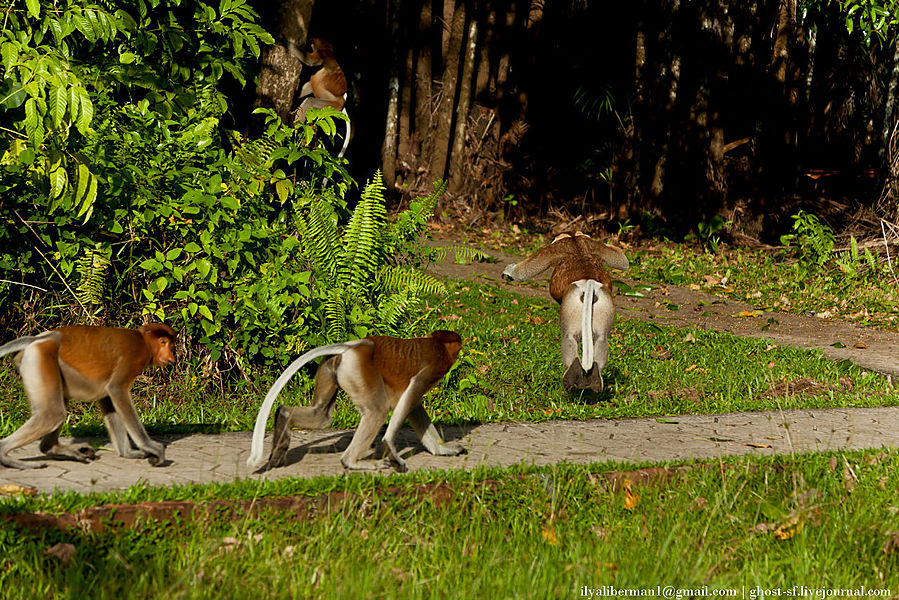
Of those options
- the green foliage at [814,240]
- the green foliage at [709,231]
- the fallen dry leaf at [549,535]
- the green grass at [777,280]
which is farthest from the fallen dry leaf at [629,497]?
the green foliage at [709,231]

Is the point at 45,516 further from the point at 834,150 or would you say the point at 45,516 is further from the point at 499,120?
the point at 834,150

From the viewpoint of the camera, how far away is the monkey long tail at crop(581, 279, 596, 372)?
7.25 m

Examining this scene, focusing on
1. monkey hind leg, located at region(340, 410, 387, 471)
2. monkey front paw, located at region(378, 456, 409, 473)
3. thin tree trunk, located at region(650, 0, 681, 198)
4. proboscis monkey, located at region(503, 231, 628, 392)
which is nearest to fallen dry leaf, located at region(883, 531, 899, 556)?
monkey front paw, located at region(378, 456, 409, 473)

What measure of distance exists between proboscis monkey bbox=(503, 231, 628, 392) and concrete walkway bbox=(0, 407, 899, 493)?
548 mm

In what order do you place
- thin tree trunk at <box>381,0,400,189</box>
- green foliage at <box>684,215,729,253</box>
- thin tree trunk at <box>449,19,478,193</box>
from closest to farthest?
green foliage at <box>684,215,729,253</box> < thin tree trunk at <box>381,0,400,189</box> < thin tree trunk at <box>449,19,478,193</box>

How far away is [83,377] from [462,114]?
49.9 feet

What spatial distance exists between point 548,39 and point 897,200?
Result: 8984 millimetres

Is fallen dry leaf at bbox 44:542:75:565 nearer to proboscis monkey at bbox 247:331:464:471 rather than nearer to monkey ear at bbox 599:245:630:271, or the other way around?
proboscis monkey at bbox 247:331:464:471

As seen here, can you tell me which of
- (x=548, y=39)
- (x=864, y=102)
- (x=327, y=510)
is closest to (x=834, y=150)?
(x=864, y=102)

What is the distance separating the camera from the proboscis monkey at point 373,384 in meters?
5.02

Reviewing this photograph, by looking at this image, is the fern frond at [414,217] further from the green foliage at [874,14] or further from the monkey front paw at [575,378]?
the green foliage at [874,14]

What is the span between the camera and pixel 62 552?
420 cm

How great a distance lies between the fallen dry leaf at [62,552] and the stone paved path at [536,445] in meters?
0.41

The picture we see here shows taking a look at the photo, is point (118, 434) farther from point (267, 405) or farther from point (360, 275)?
point (360, 275)
